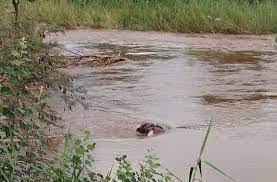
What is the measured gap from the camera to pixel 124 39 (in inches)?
655

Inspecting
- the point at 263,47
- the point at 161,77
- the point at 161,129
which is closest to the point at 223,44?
the point at 263,47

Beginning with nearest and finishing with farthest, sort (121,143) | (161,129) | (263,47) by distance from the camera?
1. (121,143)
2. (161,129)
3. (263,47)

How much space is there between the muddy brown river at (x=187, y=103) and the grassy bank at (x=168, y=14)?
1.39m

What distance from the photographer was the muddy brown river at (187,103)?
5.89 metres

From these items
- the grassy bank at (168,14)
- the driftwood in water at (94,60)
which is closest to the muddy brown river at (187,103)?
the driftwood in water at (94,60)

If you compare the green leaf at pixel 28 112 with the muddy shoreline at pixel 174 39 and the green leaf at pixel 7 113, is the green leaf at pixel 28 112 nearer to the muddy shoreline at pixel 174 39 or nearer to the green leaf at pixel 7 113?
the green leaf at pixel 7 113

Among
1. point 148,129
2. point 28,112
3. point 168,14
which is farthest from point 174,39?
point 28,112

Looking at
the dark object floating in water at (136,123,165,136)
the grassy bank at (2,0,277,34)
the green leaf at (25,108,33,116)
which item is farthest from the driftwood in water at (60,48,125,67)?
the green leaf at (25,108,33,116)

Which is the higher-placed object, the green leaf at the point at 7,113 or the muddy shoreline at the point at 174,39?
the green leaf at the point at 7,113

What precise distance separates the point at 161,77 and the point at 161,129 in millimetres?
3735

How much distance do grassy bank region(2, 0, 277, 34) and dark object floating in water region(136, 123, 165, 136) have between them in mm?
10073

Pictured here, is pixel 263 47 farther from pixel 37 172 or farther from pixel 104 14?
pixel 37 172

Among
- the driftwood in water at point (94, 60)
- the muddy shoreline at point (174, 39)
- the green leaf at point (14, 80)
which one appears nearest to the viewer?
the green leaf at point (14, 80)

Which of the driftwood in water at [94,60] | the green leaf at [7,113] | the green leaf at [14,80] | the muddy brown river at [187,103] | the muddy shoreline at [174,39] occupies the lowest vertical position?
the muddy shoreline at [174,39]
